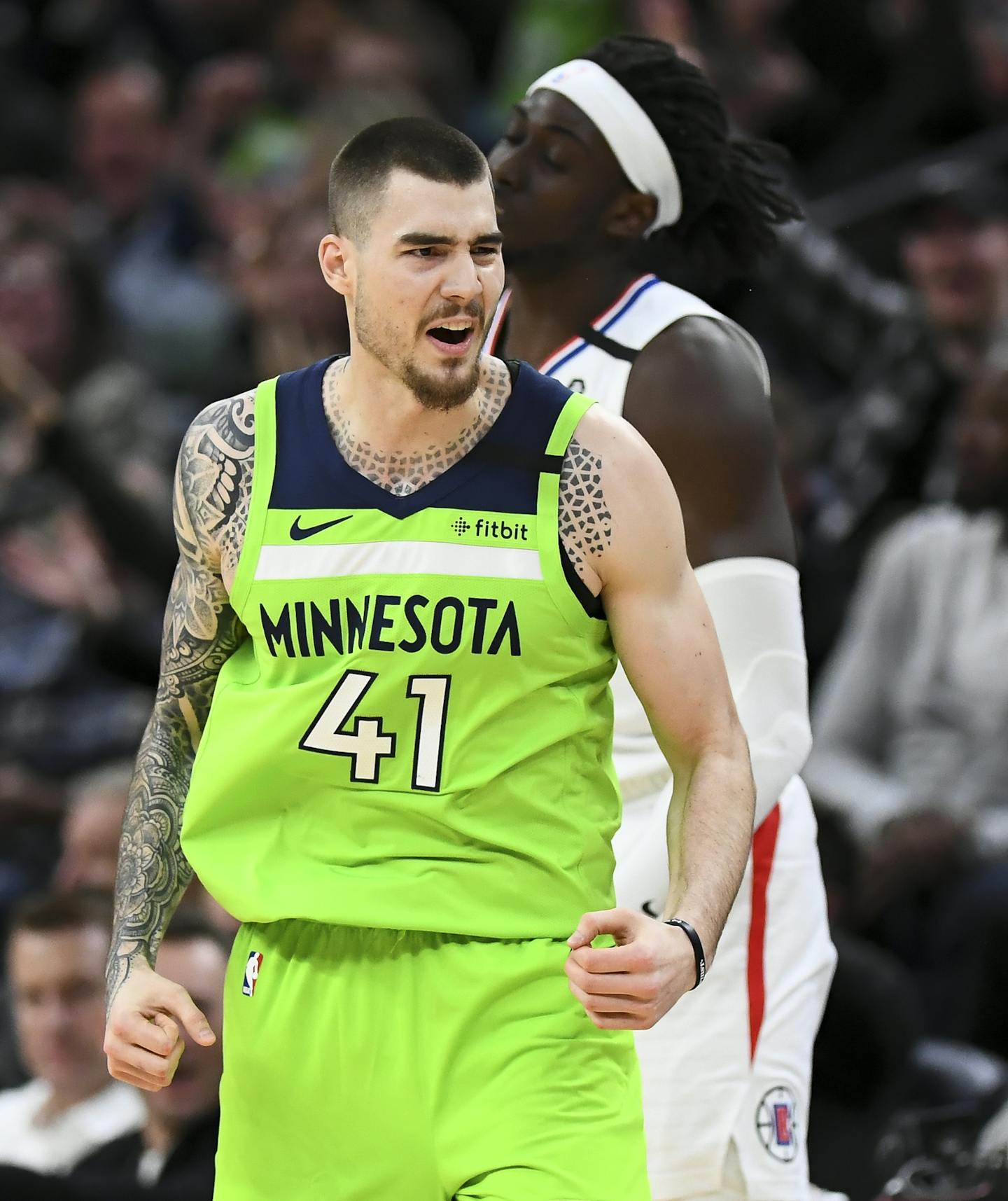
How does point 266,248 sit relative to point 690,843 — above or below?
above

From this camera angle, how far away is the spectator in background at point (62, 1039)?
17.6 feet

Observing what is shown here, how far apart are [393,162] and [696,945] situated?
1.16 m

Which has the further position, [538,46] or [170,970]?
[538,46]

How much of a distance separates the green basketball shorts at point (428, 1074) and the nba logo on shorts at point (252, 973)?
0.04ft

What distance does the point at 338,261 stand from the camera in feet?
10.1

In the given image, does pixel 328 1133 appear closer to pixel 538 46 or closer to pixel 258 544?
pixel 258 544

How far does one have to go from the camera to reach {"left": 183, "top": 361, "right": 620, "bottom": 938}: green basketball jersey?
292 centimetres

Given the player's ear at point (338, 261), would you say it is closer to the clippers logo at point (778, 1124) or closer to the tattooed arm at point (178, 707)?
the tattooed arm at point (178, 707)

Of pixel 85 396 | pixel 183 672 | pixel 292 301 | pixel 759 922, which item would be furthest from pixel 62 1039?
pixel 292 301

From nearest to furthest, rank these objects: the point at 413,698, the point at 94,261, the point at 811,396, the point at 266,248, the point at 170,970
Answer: the point at 413,698, the point at 170,970, the point at 811,396, the point at 266,248, the point at 94,261

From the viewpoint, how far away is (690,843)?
296 cm

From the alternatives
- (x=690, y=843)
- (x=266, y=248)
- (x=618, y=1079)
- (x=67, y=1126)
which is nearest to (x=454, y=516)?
(x=690, y=843)

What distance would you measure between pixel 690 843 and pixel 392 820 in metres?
0.42

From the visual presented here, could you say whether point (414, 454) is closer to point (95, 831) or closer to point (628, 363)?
point (628, 363)
